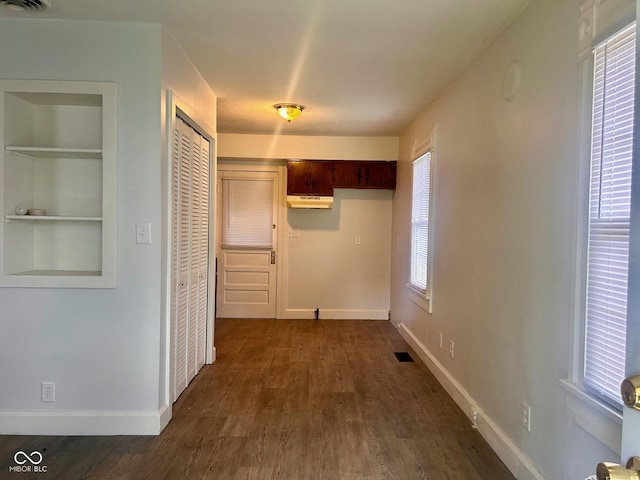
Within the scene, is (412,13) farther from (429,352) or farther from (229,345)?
(229,345)

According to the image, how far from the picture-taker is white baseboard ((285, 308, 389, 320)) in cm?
570

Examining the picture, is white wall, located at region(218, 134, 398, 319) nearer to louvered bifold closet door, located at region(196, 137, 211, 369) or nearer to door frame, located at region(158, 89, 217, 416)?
louvered bifold closet door, located at region(196, 137, 211, 369)

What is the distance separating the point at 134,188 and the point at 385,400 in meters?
2.32

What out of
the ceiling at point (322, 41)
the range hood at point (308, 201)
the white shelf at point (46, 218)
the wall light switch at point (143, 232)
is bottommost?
the wall light switch at point (143, 232)

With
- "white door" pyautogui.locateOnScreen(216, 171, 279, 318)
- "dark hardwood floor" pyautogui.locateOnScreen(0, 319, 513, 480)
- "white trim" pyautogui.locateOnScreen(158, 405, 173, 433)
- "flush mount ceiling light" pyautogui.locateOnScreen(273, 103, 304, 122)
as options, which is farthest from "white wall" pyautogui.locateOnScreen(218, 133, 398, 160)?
"white trim" pyautogui.locateOnScreen(158, 405, 173, 433)

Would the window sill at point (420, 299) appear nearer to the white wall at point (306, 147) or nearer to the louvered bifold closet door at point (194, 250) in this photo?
the white wall at point (306, 147)

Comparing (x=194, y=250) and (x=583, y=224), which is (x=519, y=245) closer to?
(x=583, y=224)

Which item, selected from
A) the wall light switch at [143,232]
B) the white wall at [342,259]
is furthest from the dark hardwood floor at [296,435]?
the white wall at [342,259]

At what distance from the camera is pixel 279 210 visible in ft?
18.6

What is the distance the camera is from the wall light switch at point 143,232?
7.93ft

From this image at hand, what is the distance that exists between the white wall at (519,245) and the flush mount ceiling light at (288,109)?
4.73 feet

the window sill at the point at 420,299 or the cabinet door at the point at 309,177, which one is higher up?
the cabinet door at the point at 309,177

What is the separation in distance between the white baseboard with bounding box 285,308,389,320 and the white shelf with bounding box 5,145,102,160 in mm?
3671

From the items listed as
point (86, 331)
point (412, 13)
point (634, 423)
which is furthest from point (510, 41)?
point (86, 331)
